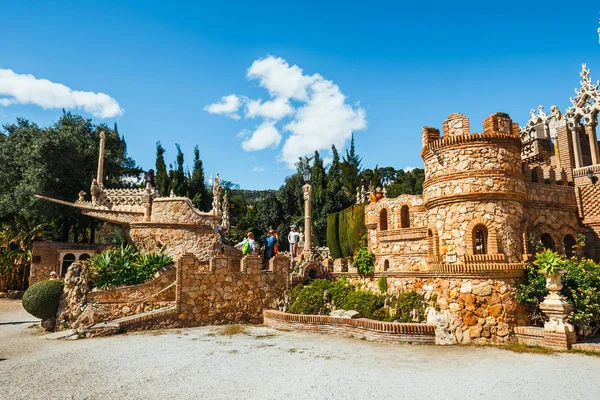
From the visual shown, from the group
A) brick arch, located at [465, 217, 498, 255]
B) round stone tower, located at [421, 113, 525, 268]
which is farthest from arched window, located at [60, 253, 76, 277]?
brick arch, located at [465, 217, 498, 255]

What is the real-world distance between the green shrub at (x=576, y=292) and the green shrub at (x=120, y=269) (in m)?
13.4

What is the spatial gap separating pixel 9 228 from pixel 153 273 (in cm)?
1533

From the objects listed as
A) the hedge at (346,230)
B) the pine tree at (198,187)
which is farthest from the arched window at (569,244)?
the pine tree at (198,187)

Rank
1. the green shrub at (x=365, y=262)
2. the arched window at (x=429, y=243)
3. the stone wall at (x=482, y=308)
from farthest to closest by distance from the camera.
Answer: the green shrub at (x=365, y=262)
the arched window at (x=429, y=243)
the stone wall at (x=482, y=308)

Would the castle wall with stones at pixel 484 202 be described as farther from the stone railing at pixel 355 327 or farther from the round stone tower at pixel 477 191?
the stone railing at pixel 355 327

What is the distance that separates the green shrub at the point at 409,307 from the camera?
12156 mm

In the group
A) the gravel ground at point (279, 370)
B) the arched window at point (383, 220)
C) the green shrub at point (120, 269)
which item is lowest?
the gravel ground at point (279, 370)

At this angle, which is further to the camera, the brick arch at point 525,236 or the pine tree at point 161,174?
the pine tree at point 161,174

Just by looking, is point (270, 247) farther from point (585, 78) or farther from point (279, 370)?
point (585, 78)

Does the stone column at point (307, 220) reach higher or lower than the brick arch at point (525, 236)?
higher

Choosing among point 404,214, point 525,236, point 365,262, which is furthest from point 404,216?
point 525,236

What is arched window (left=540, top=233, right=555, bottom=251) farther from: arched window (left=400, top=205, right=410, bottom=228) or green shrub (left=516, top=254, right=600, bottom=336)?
arched window (left=400, top=205, right=410, bottom=228)

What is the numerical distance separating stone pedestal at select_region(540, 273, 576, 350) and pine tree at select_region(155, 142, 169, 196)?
33008 mm

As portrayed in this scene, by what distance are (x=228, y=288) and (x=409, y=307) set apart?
22.1 ft
